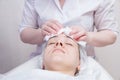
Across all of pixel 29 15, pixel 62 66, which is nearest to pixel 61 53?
pixel 62 66

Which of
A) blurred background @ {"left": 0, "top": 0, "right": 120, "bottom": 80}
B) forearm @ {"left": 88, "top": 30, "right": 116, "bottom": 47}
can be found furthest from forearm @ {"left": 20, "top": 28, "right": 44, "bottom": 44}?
blurred background @ {"left": 0, "top": 0, "right": 120, "bottom": 80}

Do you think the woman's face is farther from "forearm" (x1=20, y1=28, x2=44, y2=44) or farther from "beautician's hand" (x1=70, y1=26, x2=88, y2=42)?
"forearm" (x1=20, y1=28, x2=44, y2=44)

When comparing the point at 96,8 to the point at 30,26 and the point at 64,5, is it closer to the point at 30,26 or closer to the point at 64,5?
the point at 64,5

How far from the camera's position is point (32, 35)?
1358 millimetres

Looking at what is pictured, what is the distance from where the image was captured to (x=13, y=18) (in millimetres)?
2164

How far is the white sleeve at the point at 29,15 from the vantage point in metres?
1.40

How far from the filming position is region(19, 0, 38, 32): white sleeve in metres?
1.40

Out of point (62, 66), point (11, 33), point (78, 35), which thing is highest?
point (78, 35)

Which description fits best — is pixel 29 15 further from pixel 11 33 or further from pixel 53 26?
pixel 11 33

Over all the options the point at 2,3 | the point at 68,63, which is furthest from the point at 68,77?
the point at 2,3

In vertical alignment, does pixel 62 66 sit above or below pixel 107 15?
below

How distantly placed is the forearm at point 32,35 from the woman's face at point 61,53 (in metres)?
0.13

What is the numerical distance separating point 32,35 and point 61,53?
26 centimetres

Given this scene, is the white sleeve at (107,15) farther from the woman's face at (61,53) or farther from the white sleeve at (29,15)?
the white sleeve at (29,15)
